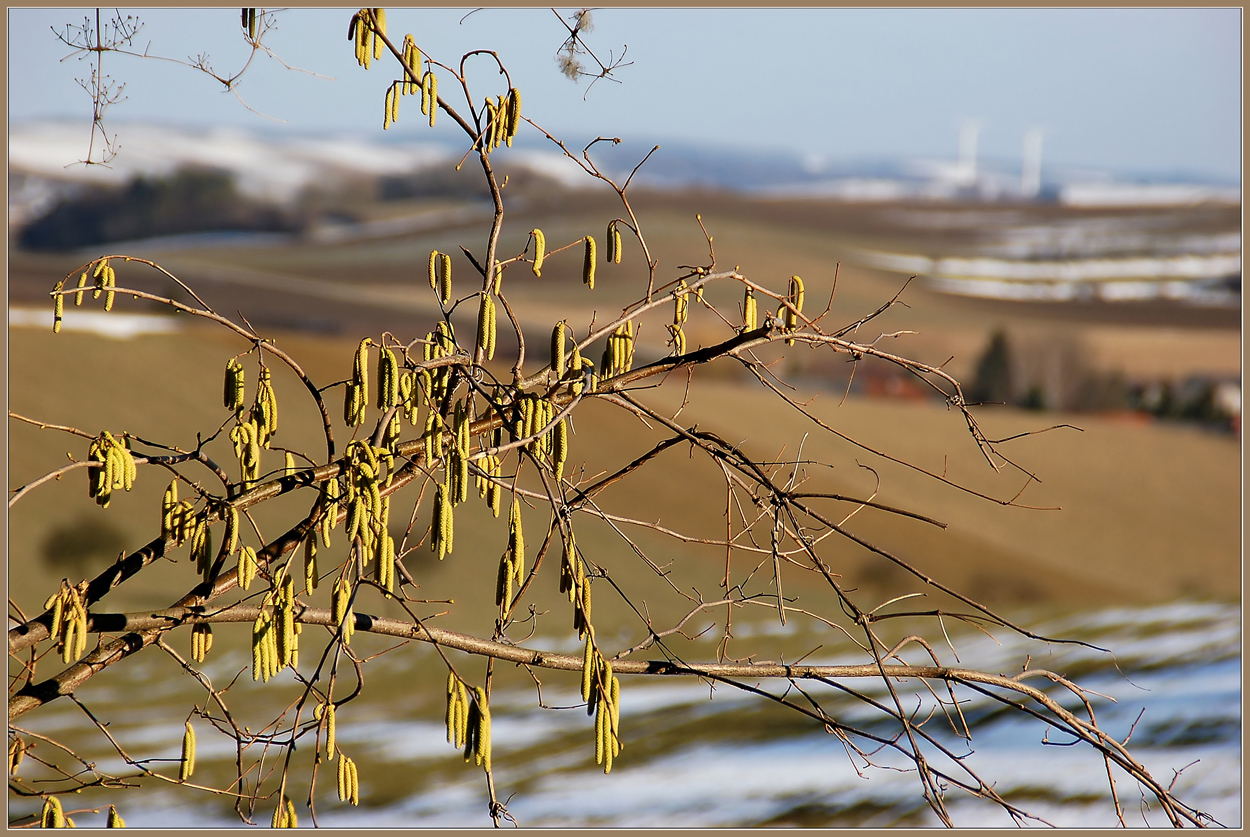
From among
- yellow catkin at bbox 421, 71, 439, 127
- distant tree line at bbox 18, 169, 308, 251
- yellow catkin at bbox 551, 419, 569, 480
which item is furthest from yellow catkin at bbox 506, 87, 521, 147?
distant tree line at bbox 18, 169, 308, 251

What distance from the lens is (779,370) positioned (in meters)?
24.7

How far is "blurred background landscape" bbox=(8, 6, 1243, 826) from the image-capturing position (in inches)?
490

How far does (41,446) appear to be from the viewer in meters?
19.4

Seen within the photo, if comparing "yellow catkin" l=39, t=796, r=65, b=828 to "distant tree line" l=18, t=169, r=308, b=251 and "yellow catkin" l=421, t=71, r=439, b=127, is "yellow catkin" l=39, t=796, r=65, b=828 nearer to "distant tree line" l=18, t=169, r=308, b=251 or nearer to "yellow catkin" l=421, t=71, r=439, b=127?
"yellow catkin" l=421, t=71, r=439, b=127

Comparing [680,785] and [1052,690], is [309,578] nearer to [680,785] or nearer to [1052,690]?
[680,785]

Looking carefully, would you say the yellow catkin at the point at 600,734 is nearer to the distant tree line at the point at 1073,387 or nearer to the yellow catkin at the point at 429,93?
the yellow catkin at the point at 429,93

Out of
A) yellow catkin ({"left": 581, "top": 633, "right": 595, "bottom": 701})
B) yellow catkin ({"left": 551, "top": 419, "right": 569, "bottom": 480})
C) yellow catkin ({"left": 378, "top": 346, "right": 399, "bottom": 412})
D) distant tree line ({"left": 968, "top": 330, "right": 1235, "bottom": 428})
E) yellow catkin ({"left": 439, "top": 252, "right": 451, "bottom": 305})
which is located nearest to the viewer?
yellow catkin ({"left": 581, "top": 633, "right": 595, "bottom": 701})

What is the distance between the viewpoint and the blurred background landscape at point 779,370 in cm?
1245

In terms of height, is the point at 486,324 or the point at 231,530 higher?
the point at 486,324

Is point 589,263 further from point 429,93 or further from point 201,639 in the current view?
point 201,639

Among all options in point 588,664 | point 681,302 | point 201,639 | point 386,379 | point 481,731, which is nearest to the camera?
point 588,664

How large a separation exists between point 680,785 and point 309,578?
30.2ft

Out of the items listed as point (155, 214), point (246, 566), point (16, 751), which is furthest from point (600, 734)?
point (155, 214)

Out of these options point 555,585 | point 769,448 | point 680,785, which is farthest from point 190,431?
point 680,785
